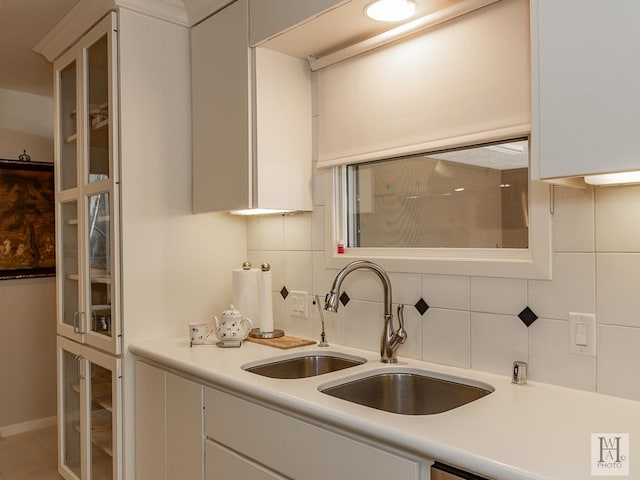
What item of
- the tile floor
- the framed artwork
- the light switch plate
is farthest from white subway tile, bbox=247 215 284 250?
the framed artwork

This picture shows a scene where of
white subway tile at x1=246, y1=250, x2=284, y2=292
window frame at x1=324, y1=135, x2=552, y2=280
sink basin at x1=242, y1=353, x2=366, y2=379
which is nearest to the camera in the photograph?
window frame at x1=324, y1=135, x2=552, y2=280

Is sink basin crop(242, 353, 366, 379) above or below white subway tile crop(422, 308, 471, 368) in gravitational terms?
below

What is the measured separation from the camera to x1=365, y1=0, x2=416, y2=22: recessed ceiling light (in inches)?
63.7

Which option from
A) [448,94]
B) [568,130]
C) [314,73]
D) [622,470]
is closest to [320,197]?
[314,73]

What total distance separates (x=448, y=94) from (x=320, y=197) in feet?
2.31

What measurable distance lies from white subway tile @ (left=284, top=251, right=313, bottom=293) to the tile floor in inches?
72.9

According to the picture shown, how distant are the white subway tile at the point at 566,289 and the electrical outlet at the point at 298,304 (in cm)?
100

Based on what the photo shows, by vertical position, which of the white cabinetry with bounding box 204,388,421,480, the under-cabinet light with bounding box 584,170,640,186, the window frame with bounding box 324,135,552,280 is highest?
the under-cabinet light with bounding box 584,170,640,186

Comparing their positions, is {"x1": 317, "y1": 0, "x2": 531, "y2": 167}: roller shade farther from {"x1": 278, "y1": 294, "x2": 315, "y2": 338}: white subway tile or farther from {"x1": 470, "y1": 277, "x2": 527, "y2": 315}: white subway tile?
{"x1": 278, "y1": 294, "x2": 315, "y2": 338}: white subway tile

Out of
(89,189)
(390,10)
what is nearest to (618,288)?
(390,10)

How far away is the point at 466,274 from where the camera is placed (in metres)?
1.63

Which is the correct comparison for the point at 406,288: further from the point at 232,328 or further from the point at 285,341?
the point at 232,328

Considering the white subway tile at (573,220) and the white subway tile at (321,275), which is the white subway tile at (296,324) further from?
Result: the white subway tile at (573,220)

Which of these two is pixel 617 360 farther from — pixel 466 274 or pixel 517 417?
pixel 466 274
